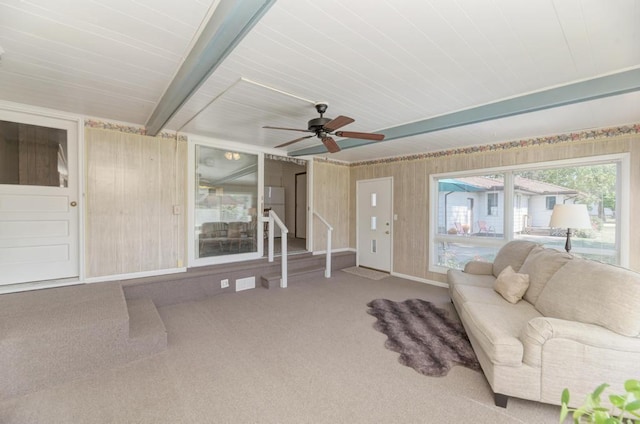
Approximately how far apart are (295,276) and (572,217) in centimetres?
390

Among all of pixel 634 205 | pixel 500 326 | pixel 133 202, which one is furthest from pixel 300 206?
pixel 634 205

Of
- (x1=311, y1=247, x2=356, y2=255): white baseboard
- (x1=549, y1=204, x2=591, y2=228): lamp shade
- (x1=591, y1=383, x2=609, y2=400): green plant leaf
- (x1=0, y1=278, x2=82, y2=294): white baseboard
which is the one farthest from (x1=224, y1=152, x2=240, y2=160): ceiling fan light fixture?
(x1=591, y1=383, x2=609, y2=400): green plant leaf

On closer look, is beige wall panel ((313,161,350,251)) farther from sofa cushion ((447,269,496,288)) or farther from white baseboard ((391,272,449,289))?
sofa cushion ((447,269,496,288))

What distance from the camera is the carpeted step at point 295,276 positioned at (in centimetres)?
457

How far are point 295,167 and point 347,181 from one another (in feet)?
7.42

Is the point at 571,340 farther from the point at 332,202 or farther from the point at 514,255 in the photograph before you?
the point at 332,202

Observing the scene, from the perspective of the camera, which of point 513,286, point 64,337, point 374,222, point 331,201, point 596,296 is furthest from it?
point 331,201

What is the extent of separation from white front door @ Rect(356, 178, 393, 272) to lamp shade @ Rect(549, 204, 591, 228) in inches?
110

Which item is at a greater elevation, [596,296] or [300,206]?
[300,206]

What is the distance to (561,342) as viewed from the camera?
1.84 metres

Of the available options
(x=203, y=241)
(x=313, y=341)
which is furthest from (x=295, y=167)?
(x=313, y=341)

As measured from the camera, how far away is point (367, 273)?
572 centimetres

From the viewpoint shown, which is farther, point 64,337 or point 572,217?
point 572,217

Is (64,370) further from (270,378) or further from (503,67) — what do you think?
(503,67)
